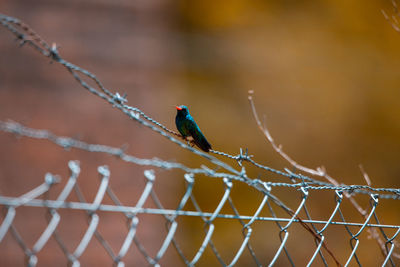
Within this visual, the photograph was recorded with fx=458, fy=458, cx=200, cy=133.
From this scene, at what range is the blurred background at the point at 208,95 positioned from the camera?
16.5 ft

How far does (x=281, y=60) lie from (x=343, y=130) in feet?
3.69

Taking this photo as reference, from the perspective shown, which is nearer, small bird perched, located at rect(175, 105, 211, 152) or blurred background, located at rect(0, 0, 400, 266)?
small bird perched, located at rect(175, 105, 211, 152)

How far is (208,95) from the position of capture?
5352 millimetres

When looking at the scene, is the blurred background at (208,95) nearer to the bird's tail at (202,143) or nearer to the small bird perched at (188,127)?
the small bird perched at (188,127)

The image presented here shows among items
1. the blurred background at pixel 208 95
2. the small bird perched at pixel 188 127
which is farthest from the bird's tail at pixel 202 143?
the blurred background at pixel 208 95

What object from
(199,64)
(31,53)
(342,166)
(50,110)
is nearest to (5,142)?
(50,110)

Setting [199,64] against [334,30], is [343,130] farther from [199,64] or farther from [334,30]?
[199,64]

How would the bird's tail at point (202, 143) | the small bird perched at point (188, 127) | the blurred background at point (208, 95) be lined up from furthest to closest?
the blurred background at point (208, 95) < the small bird perched at point (188, 127) < the bird's tail at point (202, 143)

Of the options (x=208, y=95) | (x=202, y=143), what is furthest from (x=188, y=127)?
(x=208, y=95)

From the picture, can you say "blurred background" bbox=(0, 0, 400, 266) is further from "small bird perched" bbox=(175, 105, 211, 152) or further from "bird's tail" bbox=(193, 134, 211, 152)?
Answer: "bird's tail" bbox=(193, 134, 211, 152)

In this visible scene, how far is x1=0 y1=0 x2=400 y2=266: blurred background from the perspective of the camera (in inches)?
198

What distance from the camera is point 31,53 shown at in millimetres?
5109

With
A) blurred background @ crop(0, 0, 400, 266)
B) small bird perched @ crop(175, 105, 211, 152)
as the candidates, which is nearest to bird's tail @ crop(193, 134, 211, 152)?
small bird perched @ crop(175, 105, 211, 152)

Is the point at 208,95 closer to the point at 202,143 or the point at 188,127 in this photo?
the point at 188,127
